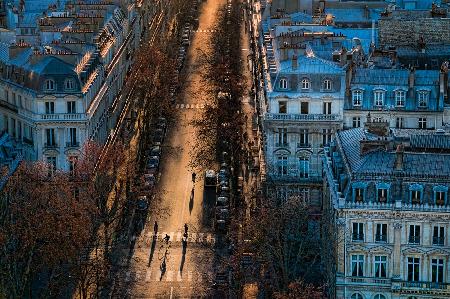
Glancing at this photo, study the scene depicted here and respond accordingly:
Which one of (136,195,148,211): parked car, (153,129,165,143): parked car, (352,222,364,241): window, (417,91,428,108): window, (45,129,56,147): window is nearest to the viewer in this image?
(352,222,364,241): window

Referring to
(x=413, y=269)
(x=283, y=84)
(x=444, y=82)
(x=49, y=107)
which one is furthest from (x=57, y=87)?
(x=413, y=269)

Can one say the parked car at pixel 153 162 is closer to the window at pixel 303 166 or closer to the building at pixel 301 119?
the building at pixel 301 119

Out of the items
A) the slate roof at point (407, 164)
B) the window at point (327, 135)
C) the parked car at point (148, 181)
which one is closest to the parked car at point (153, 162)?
the parked car at point (148, 181)

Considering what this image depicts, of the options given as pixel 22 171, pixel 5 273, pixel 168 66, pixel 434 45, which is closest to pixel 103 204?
pixel 22 171

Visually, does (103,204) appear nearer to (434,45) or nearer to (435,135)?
(435,135)

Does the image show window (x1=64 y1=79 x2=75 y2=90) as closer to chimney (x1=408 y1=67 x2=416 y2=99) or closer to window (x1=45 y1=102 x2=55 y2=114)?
window (x1=45 y1=102 x2=55 y2=114)

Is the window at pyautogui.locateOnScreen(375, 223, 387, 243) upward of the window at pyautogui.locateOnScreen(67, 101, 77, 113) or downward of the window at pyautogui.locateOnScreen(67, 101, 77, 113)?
downward

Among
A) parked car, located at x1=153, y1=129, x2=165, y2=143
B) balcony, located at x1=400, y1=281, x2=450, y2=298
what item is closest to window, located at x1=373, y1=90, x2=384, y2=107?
balcony, located at x1=400, y1=281, x2=450, y2=298
